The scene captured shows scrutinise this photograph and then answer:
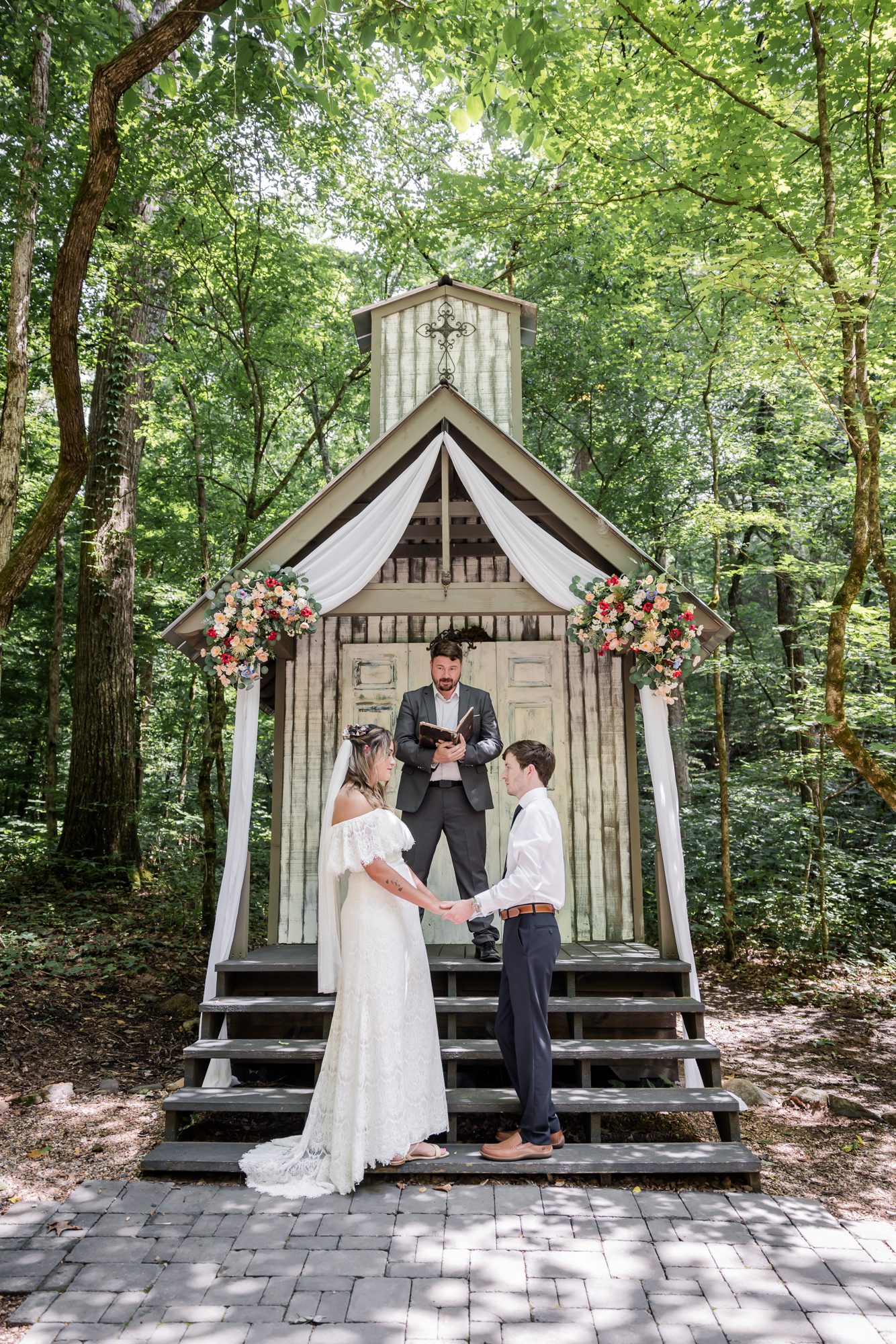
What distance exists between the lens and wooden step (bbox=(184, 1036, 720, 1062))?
490 centimetres

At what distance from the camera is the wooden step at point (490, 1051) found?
4898 millimetres

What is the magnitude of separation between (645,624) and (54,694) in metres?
9.34

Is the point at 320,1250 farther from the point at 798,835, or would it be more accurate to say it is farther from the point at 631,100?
the point at 631,100

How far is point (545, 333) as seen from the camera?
13.8 m

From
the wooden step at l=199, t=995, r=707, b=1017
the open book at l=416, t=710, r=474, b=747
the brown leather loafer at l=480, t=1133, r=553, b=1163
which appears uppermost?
the open book at l=416, t=710, r=474, b=747

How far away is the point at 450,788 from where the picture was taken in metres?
5.94

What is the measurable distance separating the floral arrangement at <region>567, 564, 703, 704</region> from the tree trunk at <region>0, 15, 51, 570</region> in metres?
4.11

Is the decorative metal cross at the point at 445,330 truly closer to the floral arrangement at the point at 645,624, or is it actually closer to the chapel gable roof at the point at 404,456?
the chapel gable roof at the point at 404,456

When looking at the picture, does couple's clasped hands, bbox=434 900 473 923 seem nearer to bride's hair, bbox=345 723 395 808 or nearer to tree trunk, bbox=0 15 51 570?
bride's hair, bbox=345 723 395 808

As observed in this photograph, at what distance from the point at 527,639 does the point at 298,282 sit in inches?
247

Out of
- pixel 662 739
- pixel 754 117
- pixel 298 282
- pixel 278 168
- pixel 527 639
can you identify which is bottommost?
pixel 662 739

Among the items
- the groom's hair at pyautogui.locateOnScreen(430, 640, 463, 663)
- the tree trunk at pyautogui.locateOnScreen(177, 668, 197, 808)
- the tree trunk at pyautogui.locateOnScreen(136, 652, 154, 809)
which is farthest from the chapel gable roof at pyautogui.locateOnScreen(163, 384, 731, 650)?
the tree trunk at pyautogui.locateOnScreen(136, 652, 154, 809)

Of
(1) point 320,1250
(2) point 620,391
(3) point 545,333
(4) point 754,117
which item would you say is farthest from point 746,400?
(1) point 320,1250

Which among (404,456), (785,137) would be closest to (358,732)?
(404,456)
